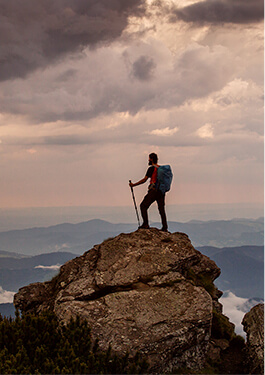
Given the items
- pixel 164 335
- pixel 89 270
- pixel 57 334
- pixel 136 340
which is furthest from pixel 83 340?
pixel 89 270

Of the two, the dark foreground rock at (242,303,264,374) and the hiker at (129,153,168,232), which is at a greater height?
the hiker at (129,153,168,232)

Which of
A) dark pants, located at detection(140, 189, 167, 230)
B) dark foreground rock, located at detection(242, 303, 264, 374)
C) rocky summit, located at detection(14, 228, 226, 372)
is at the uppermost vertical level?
dark pants, located at detection(140, 189, 167, 230)

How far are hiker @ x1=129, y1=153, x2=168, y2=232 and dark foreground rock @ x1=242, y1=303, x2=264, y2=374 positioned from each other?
19.4ft

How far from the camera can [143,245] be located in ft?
52.1

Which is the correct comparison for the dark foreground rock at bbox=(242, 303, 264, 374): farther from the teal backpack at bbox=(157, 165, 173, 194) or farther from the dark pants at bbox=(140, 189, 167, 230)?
the teal backpack at bbox=(157, 165, 173, 194)

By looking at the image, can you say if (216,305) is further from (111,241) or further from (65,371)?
(65,371)

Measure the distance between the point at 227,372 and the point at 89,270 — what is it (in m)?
6.80

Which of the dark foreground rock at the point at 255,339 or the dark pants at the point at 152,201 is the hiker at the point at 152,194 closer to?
the dark pants at the point at 152,201

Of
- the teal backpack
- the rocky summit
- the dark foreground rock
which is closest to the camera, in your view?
the rocky summit

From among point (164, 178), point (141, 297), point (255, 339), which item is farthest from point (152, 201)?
point (255, 339)

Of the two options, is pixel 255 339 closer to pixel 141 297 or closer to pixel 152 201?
pixel 141 297

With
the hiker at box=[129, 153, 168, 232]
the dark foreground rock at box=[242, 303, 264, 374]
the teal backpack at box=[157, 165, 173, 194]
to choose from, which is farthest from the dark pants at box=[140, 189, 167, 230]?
the dark foreground rock at box=[242, 303, 264, 374]

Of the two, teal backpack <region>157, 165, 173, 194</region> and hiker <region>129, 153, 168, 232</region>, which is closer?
teal backpack <region>157, 165, 173, 194</region>

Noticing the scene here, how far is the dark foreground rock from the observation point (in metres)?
12.7
